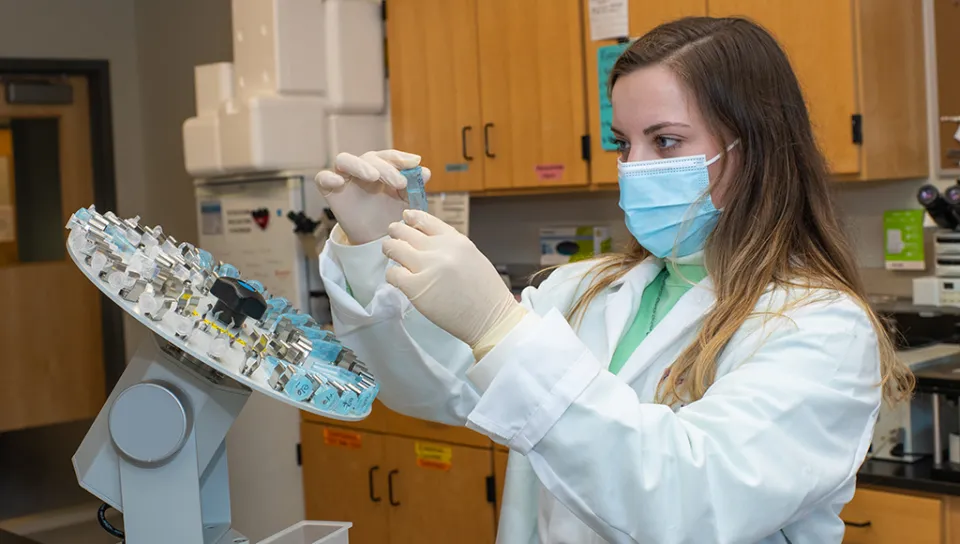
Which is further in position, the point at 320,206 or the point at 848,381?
the point at 320,206

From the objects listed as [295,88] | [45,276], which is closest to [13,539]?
[45,276]

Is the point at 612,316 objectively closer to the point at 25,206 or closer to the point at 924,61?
the point at 924,61

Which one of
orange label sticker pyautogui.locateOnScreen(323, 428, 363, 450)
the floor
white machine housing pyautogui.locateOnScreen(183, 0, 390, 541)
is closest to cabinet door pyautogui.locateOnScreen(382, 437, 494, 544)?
orange label sticker pyautogui.locateOnScreen(323, 428, 363, 450)

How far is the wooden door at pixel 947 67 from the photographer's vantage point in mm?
2754

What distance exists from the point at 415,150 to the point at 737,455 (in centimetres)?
271

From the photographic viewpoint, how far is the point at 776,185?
1.32 meters

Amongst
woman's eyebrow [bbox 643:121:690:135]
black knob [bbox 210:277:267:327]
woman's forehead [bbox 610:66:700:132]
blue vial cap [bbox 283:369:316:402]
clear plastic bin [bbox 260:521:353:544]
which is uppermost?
woman's forehead [bbox 610:66:700:132]

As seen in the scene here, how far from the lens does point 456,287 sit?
1.05 meters

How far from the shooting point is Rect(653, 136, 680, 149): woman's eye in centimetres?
134

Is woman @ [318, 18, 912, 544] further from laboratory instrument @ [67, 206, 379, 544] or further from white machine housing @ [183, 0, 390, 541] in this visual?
white machine housing @ [183, 0, 390, 541]

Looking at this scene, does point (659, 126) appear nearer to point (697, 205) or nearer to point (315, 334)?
point (697, 205)

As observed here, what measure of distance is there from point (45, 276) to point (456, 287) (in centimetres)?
454

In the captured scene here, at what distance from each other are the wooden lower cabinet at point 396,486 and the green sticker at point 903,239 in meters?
1.28

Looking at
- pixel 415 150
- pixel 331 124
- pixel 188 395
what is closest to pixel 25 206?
pixel 331 124
